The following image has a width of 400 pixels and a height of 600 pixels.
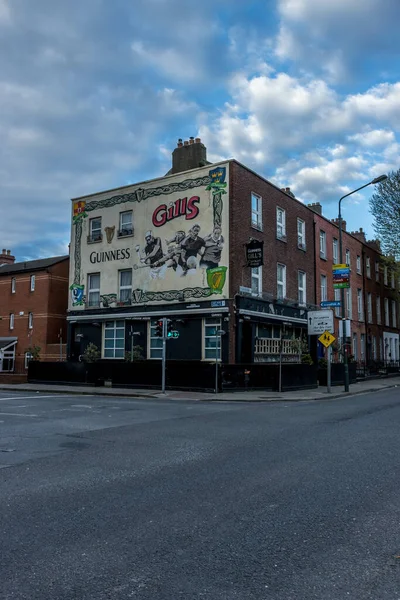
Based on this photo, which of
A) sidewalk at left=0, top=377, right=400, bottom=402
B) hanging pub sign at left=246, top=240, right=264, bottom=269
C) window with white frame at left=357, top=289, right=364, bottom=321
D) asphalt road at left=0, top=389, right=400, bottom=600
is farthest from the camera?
window with white frame at left=357, top=289, right=364, bottom=321

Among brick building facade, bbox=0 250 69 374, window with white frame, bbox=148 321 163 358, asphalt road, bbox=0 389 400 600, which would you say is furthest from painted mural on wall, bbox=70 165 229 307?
asphalt road, bbox=0 389 400 600

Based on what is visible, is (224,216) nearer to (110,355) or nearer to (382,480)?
(110,355)

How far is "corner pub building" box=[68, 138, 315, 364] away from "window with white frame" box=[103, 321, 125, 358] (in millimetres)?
59

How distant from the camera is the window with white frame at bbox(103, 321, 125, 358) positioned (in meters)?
30.0

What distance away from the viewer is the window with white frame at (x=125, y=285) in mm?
30344

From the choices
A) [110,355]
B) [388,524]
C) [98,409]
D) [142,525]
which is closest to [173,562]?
[142,525]

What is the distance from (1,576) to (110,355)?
26.8m

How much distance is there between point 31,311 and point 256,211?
20.9m

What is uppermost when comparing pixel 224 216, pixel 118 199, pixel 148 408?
pixel 118 199

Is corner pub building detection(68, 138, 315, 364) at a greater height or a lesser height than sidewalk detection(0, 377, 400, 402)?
greater

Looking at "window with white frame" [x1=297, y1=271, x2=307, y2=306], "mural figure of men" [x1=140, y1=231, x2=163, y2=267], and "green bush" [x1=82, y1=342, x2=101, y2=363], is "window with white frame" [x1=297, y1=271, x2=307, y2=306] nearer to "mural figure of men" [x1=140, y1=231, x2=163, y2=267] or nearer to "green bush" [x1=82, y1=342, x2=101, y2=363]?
"mural figure of men" [x1=140, y1=231, x2=163, y2=267]

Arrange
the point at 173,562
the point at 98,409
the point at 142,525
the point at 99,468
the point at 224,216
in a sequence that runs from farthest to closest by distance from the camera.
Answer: the point at 224,216 → the point at 98,409 → the point at 99,468 → the point at 142,525 → the point at 173,562

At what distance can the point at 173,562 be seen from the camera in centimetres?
413

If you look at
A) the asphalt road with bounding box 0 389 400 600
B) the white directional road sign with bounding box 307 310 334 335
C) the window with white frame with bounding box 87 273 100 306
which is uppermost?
the window with white frame with bounding box 87 273 100 306
